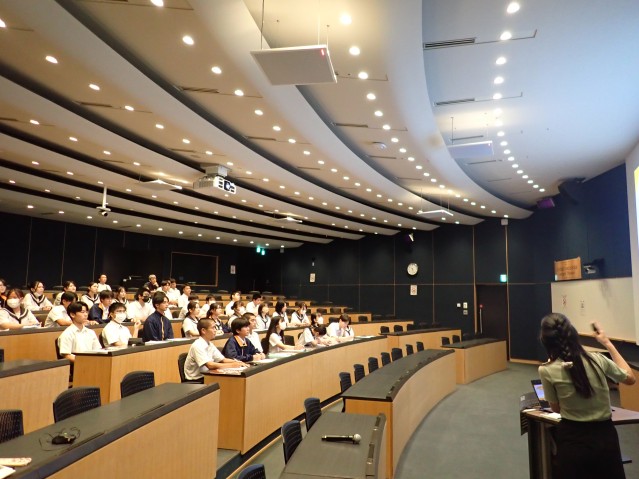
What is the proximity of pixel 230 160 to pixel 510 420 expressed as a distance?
681 cm

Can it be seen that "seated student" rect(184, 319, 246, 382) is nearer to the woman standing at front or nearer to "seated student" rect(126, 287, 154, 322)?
the woman standing at front

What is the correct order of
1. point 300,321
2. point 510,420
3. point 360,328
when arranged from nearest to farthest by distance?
point 510,420 → point 300,321 → point 360,328

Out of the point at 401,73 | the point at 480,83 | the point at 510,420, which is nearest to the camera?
the point at 401,73

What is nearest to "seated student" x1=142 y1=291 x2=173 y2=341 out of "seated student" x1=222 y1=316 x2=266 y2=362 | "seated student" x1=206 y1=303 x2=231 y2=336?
"seated student" x1=206 y1=303 x2=231 y2=336

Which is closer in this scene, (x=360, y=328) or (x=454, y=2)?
(x=454, y=2)

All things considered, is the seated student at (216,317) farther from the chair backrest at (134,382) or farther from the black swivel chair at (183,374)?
the chair backrest at (134,382)

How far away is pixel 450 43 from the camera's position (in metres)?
5.48

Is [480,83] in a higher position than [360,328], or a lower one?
higher

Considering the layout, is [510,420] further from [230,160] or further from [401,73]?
[230,160]

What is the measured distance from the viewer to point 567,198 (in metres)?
12.0

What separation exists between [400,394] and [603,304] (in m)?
7.82

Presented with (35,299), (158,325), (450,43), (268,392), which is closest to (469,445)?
(268,392)

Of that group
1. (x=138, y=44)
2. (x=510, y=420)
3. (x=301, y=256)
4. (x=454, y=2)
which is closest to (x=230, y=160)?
(x=138, y=44)

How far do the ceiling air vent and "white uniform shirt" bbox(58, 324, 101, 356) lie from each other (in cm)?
564
